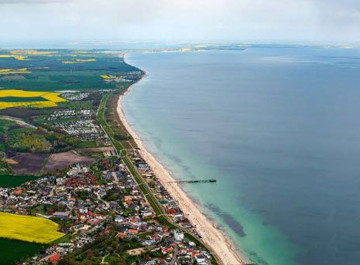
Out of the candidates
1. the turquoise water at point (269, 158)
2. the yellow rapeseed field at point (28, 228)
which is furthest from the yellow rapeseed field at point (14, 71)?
the yellow rapeseed field at point (28, 228)

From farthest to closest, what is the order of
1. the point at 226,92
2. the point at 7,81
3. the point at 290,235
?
the point at 7,81, the point at 226,92, the point at 290,235

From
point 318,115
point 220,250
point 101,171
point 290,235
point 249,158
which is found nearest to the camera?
point 220,250

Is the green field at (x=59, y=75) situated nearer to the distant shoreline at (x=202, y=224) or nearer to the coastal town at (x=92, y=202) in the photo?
the coastal town at (x=92, y=202)

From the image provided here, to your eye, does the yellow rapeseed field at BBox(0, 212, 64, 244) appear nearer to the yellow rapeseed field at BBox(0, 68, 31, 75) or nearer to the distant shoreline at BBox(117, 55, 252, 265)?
the distant shoreline at BBox(117, 55, 252, 265)

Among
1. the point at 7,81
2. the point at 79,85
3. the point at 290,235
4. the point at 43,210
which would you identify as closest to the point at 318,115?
the point at 290,235

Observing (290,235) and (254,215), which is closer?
(290,235)

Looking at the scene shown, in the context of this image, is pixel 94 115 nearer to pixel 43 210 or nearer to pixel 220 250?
pixel 43 210
